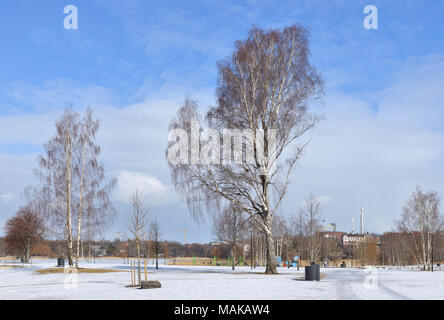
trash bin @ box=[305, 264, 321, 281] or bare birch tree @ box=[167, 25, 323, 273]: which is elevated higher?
bare birch tree @ box=[167, 25, 323, 273]

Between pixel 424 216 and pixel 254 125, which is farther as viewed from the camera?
pixel 424 216

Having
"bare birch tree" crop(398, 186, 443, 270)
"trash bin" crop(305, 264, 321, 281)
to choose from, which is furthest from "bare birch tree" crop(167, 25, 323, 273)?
"bare birch tree" crop(398, 186, 443, 270)

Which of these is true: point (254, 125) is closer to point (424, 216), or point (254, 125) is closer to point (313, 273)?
point (313, 273)

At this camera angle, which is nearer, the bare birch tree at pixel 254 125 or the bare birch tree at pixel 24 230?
the bare birch tree at pixel 254 125

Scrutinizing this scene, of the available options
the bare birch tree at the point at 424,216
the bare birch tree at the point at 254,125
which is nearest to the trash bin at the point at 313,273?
the bare birch tree at the point at 254,125

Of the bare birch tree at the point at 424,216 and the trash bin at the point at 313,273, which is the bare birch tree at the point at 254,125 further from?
the bare birch tree at the point at 424,216

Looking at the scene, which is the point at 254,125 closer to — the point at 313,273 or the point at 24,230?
the point at 313,273

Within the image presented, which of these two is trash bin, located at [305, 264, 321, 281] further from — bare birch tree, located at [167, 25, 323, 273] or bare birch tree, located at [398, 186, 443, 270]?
bare birch tree, located at [398, 186, 443, 270]

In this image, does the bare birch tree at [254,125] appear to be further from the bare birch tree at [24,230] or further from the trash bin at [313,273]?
Answer: the bare birch tree at [24,230]

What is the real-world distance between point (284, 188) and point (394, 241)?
73022 millimetres

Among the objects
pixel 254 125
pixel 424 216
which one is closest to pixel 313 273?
pixel 254 125

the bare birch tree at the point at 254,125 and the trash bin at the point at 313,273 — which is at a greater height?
the bare birch tree at the point at 254,125
